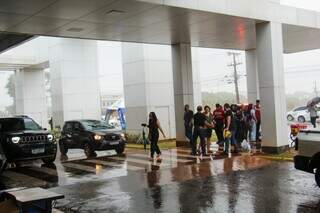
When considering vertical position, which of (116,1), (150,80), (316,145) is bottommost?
(316,145)

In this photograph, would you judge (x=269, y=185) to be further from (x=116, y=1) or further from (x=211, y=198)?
(x=116, y=1)

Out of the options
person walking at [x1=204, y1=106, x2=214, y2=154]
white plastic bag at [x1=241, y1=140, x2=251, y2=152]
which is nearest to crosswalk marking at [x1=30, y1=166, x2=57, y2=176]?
person walking at [x1=204, y1=106, x2=214, y2=154]

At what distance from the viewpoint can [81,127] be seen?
712 inches

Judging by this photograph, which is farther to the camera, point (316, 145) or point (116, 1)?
point (116, 1)

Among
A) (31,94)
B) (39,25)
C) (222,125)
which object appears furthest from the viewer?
(31,94)

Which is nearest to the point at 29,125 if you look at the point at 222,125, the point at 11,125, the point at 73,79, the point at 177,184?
the point at 11,125

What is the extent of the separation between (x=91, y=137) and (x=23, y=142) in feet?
11.1


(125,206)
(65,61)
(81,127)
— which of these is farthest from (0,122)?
(65,61)

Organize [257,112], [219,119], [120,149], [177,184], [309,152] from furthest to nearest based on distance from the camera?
[257,112]
[120,149]
[219,119]
[177,184]
[309,152]

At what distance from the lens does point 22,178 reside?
12828 mm

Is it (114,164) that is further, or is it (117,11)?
(114,164)

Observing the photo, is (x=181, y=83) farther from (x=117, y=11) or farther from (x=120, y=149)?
(x=117, y=11)

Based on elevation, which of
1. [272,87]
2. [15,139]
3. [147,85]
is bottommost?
[15,139]

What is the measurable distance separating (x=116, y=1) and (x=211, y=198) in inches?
256
